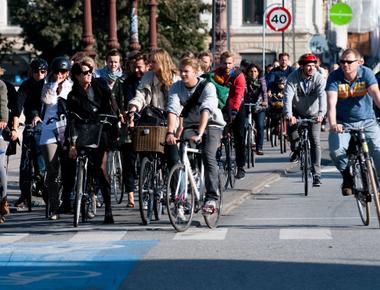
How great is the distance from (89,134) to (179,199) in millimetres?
1368

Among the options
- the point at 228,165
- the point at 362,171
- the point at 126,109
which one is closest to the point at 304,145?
the point at 228,165

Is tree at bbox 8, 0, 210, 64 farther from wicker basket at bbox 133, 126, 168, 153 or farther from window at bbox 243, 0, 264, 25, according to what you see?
wicker basket at bbox 133, 126, 168, 153

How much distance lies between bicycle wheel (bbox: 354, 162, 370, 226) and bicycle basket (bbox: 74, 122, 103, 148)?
8.40 feet

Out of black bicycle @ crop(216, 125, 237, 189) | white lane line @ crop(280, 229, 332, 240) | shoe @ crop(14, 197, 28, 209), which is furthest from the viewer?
black bicycle @ crop(216, 125, 237, 189)

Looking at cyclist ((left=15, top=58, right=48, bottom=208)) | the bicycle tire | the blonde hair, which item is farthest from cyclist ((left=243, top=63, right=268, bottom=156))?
the blonde hair

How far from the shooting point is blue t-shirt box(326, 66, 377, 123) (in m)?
13.9

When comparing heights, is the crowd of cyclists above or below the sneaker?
above

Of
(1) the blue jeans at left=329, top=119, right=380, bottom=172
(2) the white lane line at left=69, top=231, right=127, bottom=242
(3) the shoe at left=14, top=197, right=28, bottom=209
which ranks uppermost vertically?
(1) the blue jeans at left=329, top=119, right=380, bottom=172

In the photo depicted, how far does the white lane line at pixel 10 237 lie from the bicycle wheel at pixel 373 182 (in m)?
3.30

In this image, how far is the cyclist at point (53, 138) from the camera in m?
15.4

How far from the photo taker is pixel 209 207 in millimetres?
13812

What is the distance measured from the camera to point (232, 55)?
19.6 metres

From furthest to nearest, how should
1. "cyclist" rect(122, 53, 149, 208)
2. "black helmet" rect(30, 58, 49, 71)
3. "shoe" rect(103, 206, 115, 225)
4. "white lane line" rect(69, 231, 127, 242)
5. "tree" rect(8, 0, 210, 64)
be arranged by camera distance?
"tree" rect(8, 0, 210, 64) → "black helmet" rect(30, 58, 49, 71) → "cyclist" rect(122, 53, 149, 208) → "shoe" rect(103, 206, 115, 225) → "white lane line" rect(69, 231, 127, 242)

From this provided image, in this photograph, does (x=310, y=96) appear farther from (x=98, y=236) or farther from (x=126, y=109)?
(x=98, y=236)
